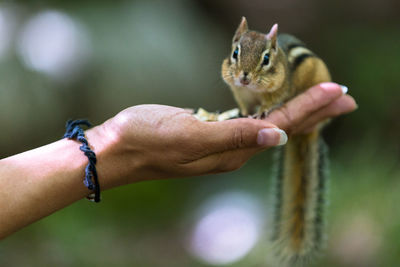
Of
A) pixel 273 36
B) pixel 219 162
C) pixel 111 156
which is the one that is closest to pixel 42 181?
pixel 111 156

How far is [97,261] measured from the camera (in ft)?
9.80

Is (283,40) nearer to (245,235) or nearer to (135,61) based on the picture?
(245,235)

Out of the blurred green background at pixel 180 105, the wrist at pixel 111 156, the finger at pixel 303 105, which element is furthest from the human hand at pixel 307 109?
the blurred green background at pixel 180 105

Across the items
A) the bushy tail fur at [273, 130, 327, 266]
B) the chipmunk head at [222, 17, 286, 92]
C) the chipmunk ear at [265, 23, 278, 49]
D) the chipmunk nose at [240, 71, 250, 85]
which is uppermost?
the chipmunk ear at [265, 23, 278, 49]

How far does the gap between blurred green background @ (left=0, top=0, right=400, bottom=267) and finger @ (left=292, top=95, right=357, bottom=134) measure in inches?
40.0

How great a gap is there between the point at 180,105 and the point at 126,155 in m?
2.17

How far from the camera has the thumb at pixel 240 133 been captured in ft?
4.78

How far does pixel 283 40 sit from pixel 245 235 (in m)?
1.47

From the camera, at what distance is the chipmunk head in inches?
68.2

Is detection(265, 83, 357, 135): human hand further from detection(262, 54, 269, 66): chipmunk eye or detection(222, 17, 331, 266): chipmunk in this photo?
detection(262, 54, 269, 66): chipmunk eye

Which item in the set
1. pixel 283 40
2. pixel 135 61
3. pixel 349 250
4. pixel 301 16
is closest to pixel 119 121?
pixel 283 40

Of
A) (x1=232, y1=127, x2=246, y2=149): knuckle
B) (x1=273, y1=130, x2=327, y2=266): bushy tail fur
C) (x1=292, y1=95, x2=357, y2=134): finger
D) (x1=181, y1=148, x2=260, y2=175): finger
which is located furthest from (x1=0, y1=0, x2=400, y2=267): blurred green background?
(x1=232, y1=127, x2=246, y2=149): knuckle

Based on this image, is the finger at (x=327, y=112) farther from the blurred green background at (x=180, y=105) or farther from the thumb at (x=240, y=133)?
the blurred green background at (x=180, y=105)

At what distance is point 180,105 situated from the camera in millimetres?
3691
